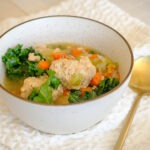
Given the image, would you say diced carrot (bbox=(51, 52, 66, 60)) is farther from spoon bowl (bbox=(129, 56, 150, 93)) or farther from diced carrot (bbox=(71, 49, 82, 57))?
spoon bowl (bbox=(129, 56, 150, 93))

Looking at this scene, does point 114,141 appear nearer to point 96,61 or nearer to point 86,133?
point 86,133

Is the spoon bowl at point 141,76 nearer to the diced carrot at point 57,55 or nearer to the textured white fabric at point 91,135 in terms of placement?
the textured white fabric at point 91,135

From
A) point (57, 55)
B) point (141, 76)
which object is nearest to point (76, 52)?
point (57, 55)

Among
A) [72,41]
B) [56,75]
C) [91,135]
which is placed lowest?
[91,135]

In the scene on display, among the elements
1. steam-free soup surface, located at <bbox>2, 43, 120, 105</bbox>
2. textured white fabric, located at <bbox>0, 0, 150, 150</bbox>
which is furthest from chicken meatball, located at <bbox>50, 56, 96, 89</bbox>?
textured white fabric, located at <bbox>0, 0, 150, 150</bbox>

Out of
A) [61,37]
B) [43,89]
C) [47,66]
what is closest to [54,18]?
[61,37]

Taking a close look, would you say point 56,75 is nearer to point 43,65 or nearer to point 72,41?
point 43,65
